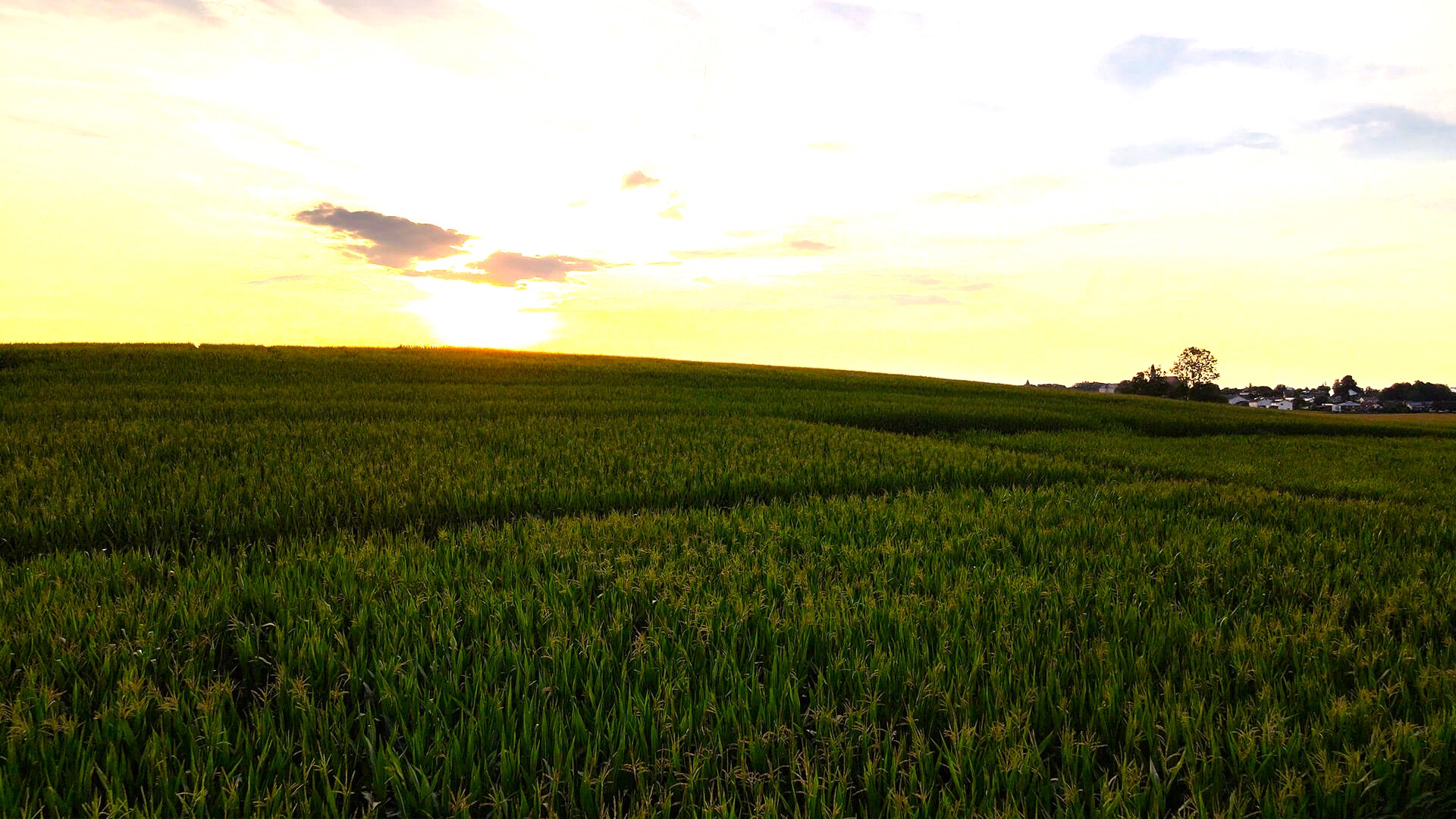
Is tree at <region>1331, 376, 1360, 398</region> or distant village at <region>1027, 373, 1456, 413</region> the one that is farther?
tree at <region>1331, 376, 1360, 398</region>

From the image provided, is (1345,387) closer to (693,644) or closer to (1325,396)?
(1325,396)

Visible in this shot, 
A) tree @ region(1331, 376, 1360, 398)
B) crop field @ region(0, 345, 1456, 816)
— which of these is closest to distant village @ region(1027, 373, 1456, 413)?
tree @ region(1331, 376, 1360, 398)

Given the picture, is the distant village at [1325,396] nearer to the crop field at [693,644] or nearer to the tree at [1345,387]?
the tree at [1345,387]

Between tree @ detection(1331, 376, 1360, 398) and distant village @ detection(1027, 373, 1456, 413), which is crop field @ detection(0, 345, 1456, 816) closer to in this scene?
distant village @ detection(1027, 373, 1456, 413)

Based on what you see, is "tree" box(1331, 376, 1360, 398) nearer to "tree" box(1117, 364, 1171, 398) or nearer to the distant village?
the distant village

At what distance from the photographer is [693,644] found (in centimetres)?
337

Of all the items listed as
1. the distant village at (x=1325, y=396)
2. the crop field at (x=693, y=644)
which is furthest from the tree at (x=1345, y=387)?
the crop field at (x=693, y=644)

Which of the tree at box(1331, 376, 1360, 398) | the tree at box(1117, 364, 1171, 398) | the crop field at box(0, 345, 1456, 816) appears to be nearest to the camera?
the crop field at box(0, 345, 1456, 816)

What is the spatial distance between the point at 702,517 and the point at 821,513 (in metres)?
1.18

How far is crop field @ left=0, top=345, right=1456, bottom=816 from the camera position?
2439 millimetres

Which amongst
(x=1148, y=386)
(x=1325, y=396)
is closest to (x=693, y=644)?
(x=1148, y=386)

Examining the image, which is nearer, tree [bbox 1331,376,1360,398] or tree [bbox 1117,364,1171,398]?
tree [bbox 1117,364,1171,398]

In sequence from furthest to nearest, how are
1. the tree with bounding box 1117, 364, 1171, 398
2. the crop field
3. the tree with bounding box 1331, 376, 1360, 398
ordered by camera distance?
the tree with bounding box 1331, 376, 1360, 398
the tree with bounding box 1117, 364, 1171, 398
the crop field

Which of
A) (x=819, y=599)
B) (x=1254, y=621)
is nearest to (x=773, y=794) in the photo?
(x=819, y=599)
